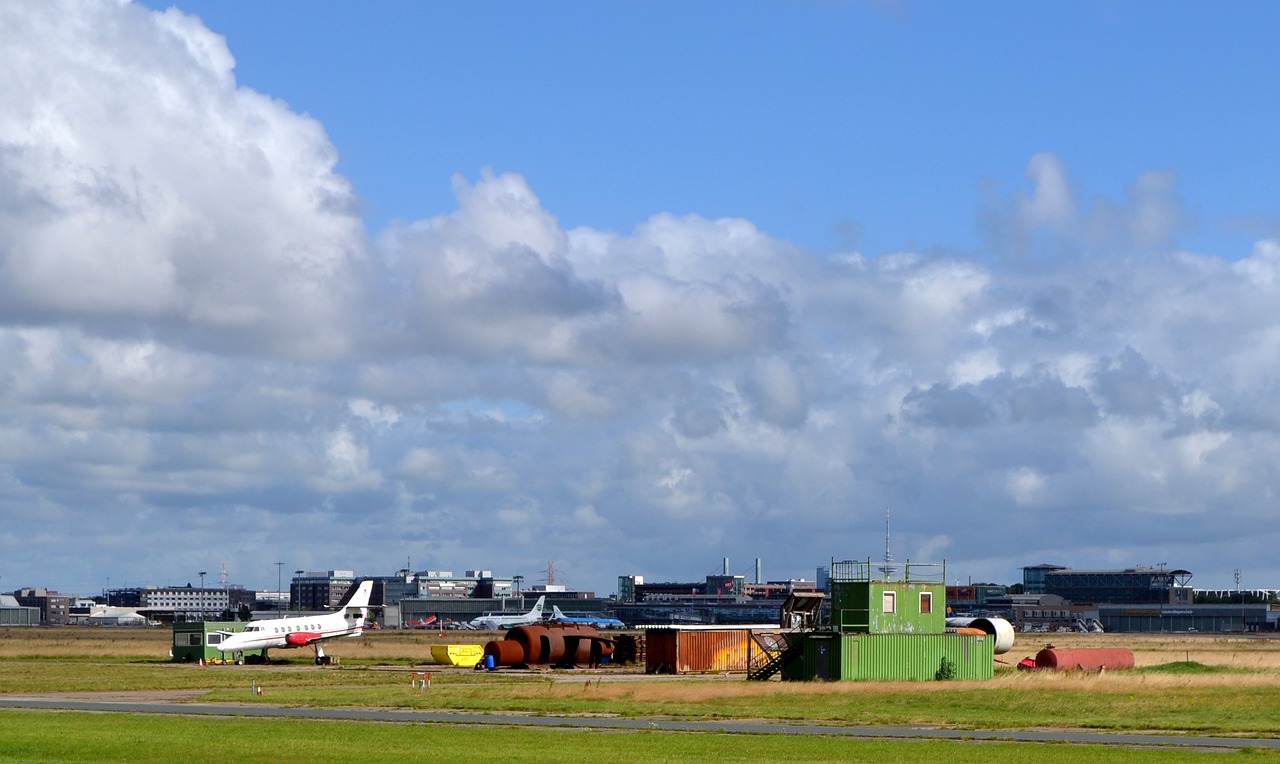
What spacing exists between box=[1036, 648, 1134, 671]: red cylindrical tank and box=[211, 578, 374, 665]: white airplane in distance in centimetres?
4649

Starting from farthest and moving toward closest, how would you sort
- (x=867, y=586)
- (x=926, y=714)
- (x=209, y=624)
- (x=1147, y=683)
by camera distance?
(x=209, y=624) → (x=867, y=586) → (x=1147, y=683) → (x=926, y=714)

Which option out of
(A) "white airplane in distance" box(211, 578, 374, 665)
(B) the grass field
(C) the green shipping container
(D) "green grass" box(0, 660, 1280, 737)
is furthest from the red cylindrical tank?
(A) "white airplane in distance" box(211, 578, 374, 665)

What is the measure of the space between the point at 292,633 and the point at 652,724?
6397 centimetres

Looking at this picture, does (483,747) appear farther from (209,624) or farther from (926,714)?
(209,624)

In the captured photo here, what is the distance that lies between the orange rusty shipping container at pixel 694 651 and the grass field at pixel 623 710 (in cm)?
192

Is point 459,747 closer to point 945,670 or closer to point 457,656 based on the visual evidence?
point 945,670

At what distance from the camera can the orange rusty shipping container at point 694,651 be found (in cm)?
8175

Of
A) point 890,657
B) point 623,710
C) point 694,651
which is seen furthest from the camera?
point 694,651

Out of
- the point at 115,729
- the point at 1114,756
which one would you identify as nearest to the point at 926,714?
the point at 1114,756

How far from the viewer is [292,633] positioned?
4141 inches

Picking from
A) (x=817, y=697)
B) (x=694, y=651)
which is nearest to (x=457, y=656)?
(x=694, y=651)

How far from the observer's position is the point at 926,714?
1971 inches

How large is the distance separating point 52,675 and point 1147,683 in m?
54.3

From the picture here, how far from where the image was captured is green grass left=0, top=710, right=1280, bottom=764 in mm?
36188
